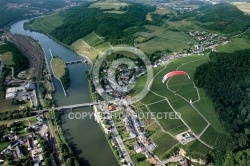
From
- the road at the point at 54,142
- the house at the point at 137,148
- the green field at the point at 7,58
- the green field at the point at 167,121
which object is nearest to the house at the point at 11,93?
the road at the point at 54,142

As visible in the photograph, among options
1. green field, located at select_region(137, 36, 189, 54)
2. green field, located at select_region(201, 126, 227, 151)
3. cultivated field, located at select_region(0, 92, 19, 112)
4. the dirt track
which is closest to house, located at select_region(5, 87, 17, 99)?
cultivated field, located at select_region(0, 92, 19, 112)

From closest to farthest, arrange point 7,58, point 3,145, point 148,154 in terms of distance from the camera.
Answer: point 148,154
point 3,145
point 7,58

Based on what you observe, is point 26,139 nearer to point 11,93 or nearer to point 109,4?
point 11,93

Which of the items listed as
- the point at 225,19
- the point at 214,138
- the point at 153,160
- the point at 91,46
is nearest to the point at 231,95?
the point at 214,138

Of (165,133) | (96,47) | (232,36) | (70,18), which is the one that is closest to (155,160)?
(165,133)

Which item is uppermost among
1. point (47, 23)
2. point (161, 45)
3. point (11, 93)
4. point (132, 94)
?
point (132, 94)

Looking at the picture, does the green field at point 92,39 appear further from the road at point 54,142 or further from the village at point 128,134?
the road at point 54,142

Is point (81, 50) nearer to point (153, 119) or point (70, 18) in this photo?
point (70, 18)
